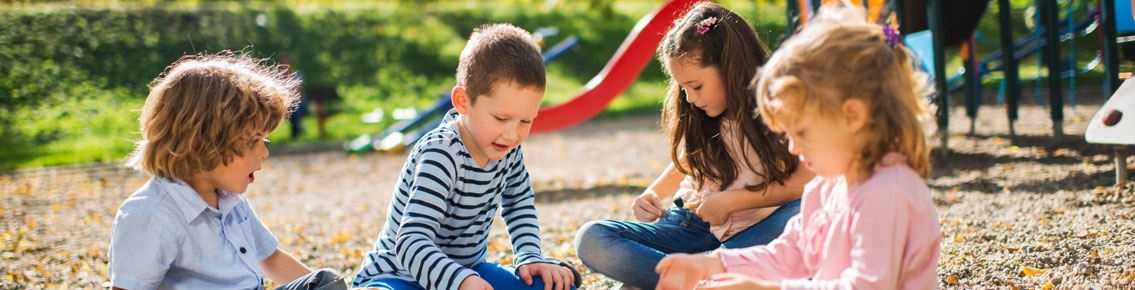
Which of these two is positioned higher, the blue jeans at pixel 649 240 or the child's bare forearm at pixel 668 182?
the child's bare forearm at pixel 668 182

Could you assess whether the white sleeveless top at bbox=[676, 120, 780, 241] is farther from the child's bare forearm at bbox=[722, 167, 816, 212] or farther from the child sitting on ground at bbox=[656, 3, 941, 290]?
the child sitting on ground at bbox=[656, 3, 941, 290]

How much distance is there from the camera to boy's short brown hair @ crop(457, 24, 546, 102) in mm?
2283

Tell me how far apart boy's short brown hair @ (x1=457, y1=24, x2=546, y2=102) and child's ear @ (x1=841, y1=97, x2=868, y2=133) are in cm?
96

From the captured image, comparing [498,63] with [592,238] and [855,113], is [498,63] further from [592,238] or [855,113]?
[855,113]

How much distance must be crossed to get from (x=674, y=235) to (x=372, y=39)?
15453mm

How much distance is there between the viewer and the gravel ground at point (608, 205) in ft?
10.00

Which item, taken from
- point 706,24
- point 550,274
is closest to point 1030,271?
point 706,24

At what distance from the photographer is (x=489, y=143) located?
2.36 metres

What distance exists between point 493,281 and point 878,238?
4.25 feet

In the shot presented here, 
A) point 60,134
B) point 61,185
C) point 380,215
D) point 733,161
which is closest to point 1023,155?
point 733,161

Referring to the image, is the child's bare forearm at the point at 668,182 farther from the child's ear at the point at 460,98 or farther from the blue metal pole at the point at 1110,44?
the blue metal pole at the point at 1110,44

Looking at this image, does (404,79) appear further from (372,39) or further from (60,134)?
(60,134)

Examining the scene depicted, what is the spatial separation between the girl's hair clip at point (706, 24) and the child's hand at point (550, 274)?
0.86m

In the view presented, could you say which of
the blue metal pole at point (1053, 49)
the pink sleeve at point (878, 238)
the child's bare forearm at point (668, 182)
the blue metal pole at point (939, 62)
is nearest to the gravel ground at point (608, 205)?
the blue metal pole at point (939, 62)
